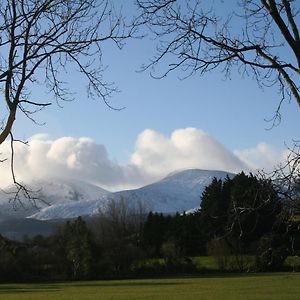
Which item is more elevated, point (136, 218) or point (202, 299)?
point (136, 218)

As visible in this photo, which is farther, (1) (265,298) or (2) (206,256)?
(2) (206,256)

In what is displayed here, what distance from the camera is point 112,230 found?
11281cm

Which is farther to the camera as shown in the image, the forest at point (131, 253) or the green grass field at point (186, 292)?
the forest at point (131, 253)

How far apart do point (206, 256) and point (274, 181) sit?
91393mm

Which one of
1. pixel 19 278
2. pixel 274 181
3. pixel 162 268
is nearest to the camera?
pixel 274 181

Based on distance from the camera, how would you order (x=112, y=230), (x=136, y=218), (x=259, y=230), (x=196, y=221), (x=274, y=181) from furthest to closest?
(x=136, y=218)
(x=112, y=230)
(x=196, y=221)
(x=259, y=230)
(x=274, y=181)

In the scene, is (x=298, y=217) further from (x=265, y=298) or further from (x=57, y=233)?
(x=57, y=233)

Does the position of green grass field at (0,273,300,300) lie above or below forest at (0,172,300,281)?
below

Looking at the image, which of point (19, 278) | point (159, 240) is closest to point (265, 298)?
point (19, 278)

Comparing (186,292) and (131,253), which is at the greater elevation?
(131,253)

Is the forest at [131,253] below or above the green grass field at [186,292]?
above

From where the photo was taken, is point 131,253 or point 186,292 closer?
point 186,292

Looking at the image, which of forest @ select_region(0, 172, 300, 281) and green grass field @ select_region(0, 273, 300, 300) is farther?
forest @ select_region(0, 172, 300, 281)

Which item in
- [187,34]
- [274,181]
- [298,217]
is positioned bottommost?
[298,217]
